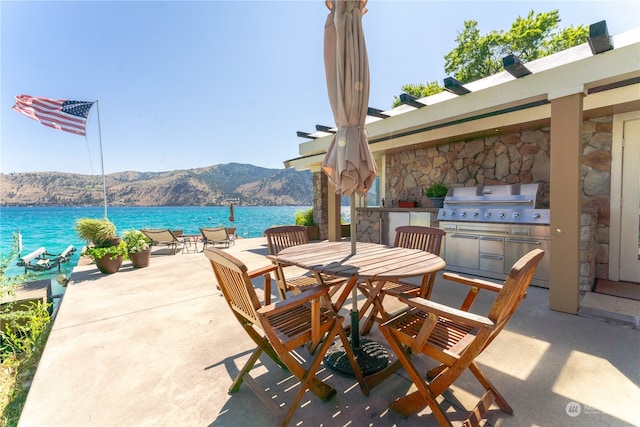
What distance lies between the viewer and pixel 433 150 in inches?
268

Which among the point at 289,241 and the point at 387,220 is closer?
the point at 289,241

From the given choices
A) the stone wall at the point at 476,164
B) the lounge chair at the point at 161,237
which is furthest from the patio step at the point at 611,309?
the lounge chair at the point at 161,237

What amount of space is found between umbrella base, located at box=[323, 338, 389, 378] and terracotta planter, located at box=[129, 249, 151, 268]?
4963 mm

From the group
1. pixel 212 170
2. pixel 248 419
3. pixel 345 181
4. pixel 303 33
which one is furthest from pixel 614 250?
pixel 212 170

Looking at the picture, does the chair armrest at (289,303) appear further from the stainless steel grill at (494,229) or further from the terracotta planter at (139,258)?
the terracotta planter at (139,258)

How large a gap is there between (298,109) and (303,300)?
48.0ft

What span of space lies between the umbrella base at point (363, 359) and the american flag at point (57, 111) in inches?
375

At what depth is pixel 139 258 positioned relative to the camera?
18.1 feet

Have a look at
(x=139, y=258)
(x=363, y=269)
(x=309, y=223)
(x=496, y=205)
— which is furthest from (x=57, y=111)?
(x=496, y=205)

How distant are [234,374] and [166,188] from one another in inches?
2700

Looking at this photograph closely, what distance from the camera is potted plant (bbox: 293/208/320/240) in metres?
9.27

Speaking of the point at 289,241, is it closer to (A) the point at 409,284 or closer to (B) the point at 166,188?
(A) the point at 409,284

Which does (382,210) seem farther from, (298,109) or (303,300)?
(298,109)

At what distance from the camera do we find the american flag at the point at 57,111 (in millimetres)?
6993
